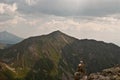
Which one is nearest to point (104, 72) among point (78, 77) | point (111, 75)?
point (111, 75)

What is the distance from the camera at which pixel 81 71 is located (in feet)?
156

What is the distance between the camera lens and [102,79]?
4369 centimetres

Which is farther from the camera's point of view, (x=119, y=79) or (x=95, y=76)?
(x=95, y=76)

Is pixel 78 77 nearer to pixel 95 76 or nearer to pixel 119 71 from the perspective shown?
pixel 95 76

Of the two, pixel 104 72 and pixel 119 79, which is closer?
pixel 119 79

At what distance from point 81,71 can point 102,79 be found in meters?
5.20

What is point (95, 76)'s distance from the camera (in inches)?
1784

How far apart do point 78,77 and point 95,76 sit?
3.36 metres

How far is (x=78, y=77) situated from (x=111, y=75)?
6228 mm

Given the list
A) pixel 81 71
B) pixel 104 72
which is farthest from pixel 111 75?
pixel 81 71

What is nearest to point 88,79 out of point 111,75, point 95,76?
point 95,76

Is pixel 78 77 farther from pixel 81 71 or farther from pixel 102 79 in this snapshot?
pixel 102 79

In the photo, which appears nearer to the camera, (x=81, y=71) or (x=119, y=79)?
(x=119, y=79)

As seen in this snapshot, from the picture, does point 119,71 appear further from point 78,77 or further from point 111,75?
point 78,77
